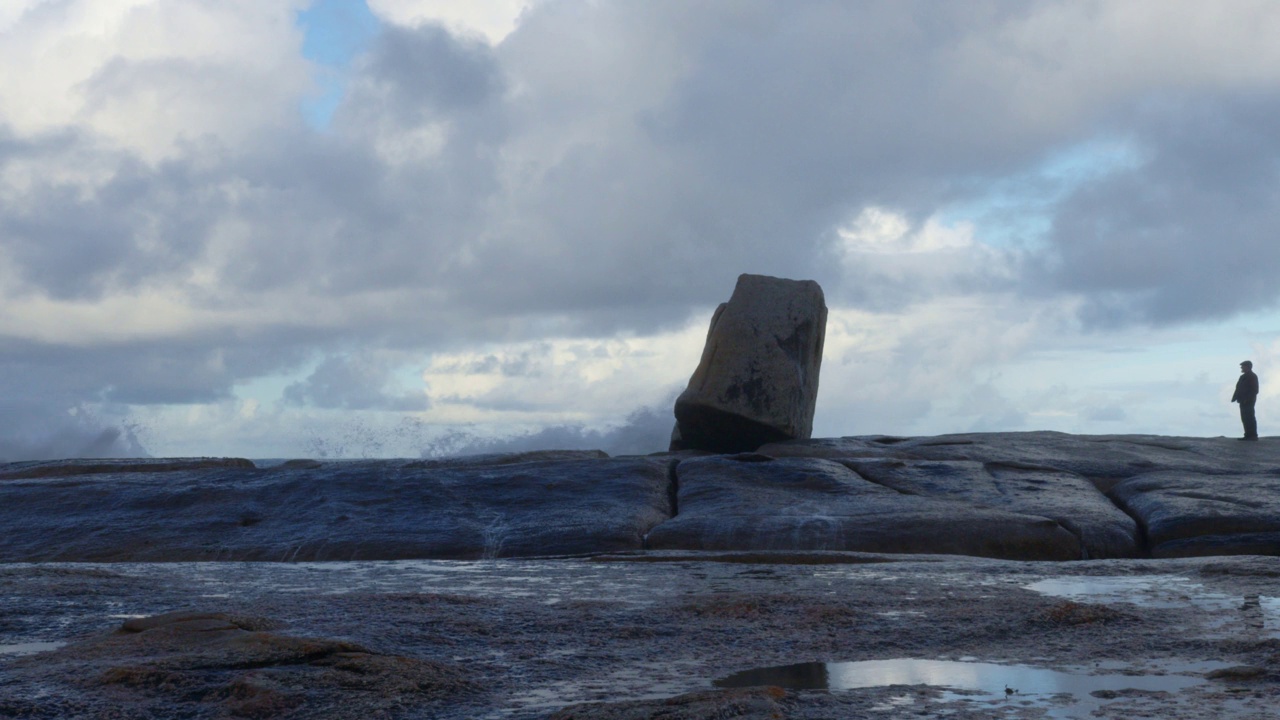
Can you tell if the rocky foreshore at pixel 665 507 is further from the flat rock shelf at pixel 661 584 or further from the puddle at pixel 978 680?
the puddle at pixel 978 680

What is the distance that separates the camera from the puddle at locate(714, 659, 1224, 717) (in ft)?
13.5

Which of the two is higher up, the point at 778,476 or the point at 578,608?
the point at 778,476

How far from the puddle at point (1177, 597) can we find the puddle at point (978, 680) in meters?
1.33

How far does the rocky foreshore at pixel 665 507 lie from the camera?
35.8 ft

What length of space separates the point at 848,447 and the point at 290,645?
11.4 metres

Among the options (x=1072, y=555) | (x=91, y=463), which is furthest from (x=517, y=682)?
(x=91, y=463)

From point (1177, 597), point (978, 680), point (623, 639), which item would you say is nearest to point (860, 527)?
point (1177, 597)

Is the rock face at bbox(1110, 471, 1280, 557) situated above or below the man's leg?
below

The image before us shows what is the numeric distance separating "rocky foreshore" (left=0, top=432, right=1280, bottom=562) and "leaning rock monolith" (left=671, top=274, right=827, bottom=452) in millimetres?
661

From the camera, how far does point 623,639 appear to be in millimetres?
5508

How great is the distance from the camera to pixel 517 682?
4.50m

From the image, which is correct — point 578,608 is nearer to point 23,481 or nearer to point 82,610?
point 82,610

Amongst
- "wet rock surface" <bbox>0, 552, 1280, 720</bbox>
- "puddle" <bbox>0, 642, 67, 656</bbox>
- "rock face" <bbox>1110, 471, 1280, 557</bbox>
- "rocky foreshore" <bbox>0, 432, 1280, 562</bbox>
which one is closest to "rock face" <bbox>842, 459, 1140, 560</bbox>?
"rocky foreshore" <bbox>0, 432, 1280, 562</bbox>

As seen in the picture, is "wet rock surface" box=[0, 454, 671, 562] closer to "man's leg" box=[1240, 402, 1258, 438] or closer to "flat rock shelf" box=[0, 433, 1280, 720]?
"flat rock shelf" box=[0, 433, 1280, 720]
